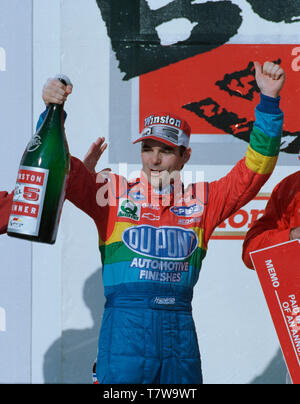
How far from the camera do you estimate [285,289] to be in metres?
1.84

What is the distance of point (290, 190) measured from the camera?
2078mm

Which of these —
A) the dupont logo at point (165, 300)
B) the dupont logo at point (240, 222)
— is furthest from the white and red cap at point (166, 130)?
the dupont logo at point (240, 222)

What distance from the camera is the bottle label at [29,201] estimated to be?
1664 mm

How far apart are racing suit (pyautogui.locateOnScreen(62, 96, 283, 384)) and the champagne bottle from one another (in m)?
0.08

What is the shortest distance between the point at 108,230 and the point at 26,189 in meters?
0.35

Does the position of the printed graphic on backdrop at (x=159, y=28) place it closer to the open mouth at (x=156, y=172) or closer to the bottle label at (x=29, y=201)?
the open mouth at (x=156, y=172)

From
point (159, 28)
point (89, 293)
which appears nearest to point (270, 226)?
point (89, 293)

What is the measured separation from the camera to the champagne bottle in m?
1.67

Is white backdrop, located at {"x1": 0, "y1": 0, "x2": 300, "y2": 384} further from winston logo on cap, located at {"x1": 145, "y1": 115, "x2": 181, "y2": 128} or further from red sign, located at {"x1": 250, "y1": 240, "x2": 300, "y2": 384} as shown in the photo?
red sign, located at {"x1": 250, "y1": 240, "x2": 300, "y2": 384}

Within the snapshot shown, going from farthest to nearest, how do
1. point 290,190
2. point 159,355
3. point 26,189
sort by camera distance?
point 290,190, point 159,355, point 26,189

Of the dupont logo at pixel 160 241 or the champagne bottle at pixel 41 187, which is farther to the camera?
the dupont logo at pixel 160 241

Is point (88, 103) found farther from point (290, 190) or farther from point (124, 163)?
point (290, 190)

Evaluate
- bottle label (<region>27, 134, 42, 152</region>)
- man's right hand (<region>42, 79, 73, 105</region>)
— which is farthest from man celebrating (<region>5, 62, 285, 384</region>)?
bottle label (<region>27, 134, 42, 152</region>)
